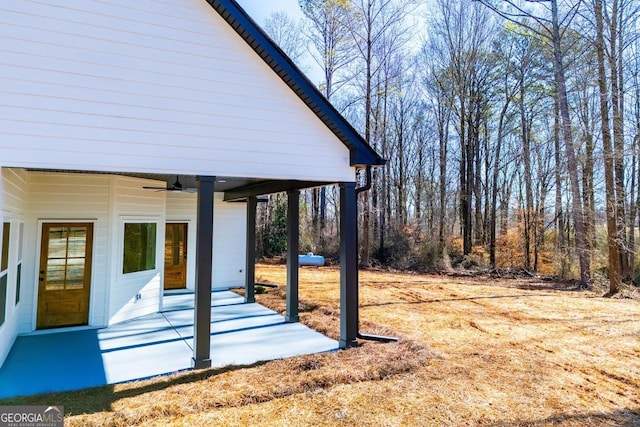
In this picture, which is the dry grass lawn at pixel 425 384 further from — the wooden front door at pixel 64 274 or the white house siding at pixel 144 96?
the wooden front door at pixel 64 274

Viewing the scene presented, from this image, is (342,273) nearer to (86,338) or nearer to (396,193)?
(86,338)

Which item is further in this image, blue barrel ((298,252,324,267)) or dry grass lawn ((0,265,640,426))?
blue barrel ((298,252,324,267))

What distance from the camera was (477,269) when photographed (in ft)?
51.8

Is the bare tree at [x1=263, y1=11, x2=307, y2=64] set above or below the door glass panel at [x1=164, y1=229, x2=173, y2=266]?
above

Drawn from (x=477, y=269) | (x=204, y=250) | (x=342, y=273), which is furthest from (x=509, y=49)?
(x=204, y=250)

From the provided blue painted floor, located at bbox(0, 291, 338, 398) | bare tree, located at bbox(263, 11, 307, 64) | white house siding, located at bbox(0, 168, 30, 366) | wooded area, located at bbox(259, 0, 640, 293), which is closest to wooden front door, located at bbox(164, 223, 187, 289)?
blue painted floor, located at bbox(0, 291, 338, 398)

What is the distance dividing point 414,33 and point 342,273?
15.6 m

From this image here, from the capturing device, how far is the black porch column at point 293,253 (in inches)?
283

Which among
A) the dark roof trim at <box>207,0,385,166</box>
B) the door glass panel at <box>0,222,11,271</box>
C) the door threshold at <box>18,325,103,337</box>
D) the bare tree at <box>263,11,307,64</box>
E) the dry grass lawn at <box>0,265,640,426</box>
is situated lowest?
the dry grass lawn at <box>0,265,640,426</box>

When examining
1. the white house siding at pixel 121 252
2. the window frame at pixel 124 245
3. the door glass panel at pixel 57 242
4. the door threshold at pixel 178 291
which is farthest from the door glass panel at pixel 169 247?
the door glass panel at pixel 57 242

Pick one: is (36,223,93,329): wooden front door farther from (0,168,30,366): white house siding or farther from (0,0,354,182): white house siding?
(0,0,354,182): white house siding

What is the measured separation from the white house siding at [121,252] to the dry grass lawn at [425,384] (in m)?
3.25

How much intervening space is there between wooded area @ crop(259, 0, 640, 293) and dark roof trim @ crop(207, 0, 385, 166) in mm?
10056

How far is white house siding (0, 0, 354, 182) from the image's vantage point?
158 inches
